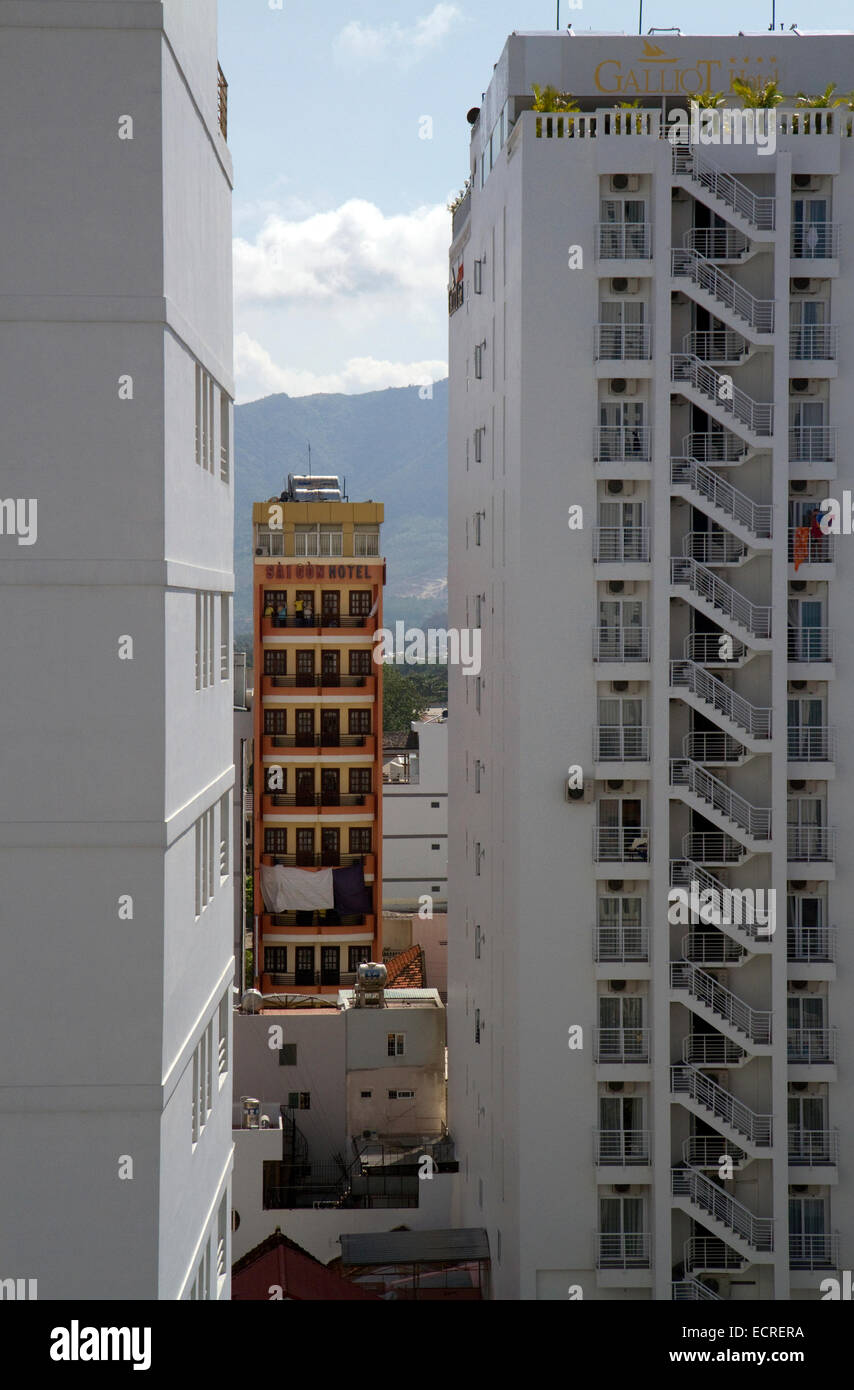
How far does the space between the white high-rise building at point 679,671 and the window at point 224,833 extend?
33.9 ft

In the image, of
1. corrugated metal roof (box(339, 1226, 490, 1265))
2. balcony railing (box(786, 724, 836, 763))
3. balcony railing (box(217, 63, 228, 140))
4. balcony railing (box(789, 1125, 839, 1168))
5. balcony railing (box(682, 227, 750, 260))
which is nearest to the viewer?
balcony railing (box(217, 63, 228, 140))

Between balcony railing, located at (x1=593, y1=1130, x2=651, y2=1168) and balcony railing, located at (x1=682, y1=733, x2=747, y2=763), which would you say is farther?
balcony railing, located at (x1=682, y1=733, x2=747, y2=763)

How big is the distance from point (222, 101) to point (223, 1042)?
8.92m

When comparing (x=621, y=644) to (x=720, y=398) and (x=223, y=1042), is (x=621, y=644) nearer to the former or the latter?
(x=720, y=398)

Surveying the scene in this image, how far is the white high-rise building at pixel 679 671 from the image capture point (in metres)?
22.6

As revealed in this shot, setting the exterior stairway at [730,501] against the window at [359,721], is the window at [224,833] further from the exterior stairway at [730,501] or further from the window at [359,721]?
the window at [359,721]

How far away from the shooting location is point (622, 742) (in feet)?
75.4

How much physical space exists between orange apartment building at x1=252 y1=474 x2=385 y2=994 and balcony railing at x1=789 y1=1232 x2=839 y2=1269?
24291mm

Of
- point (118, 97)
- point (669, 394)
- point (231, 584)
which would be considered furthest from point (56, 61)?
point (669, 394)

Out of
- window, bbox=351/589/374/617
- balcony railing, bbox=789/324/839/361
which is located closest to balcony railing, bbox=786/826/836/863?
balcony railing, bbox=789/324/839/361

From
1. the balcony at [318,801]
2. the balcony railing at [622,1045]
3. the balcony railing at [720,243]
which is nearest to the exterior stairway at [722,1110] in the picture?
the balcony railing at [622,1045]

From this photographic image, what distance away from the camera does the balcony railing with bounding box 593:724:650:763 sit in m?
23.0

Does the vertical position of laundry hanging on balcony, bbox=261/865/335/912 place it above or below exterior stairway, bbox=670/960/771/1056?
below

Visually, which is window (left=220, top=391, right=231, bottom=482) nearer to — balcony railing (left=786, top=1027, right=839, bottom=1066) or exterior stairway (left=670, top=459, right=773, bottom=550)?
exterior stairway (left=670, top=459, right=773, bottom=550)
